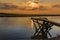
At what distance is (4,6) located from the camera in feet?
9.32

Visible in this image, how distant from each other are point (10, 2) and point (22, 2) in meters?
0.22

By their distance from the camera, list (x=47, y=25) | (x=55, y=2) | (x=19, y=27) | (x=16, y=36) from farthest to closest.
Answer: (x=55, y=2) < (x=19, y=27) < (x=16, y=36) < (x=47, y=25)

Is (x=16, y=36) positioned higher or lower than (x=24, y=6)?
lower

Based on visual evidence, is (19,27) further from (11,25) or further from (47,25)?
(47,25)

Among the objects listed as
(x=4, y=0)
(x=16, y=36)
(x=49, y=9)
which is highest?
(x=4, y=0)

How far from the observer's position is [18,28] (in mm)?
2889

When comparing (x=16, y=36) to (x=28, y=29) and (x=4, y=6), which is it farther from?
(x=4, y=6)

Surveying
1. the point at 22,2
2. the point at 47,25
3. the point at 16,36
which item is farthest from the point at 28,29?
the point at 47,25

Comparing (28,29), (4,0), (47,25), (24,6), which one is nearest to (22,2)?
(24,6)

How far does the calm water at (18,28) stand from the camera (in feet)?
9.12

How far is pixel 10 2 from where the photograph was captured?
2982mm

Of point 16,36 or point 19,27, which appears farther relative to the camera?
point 19,27

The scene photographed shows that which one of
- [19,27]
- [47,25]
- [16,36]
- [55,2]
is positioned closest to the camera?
[47,25]

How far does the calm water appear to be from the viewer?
9.12 ft
